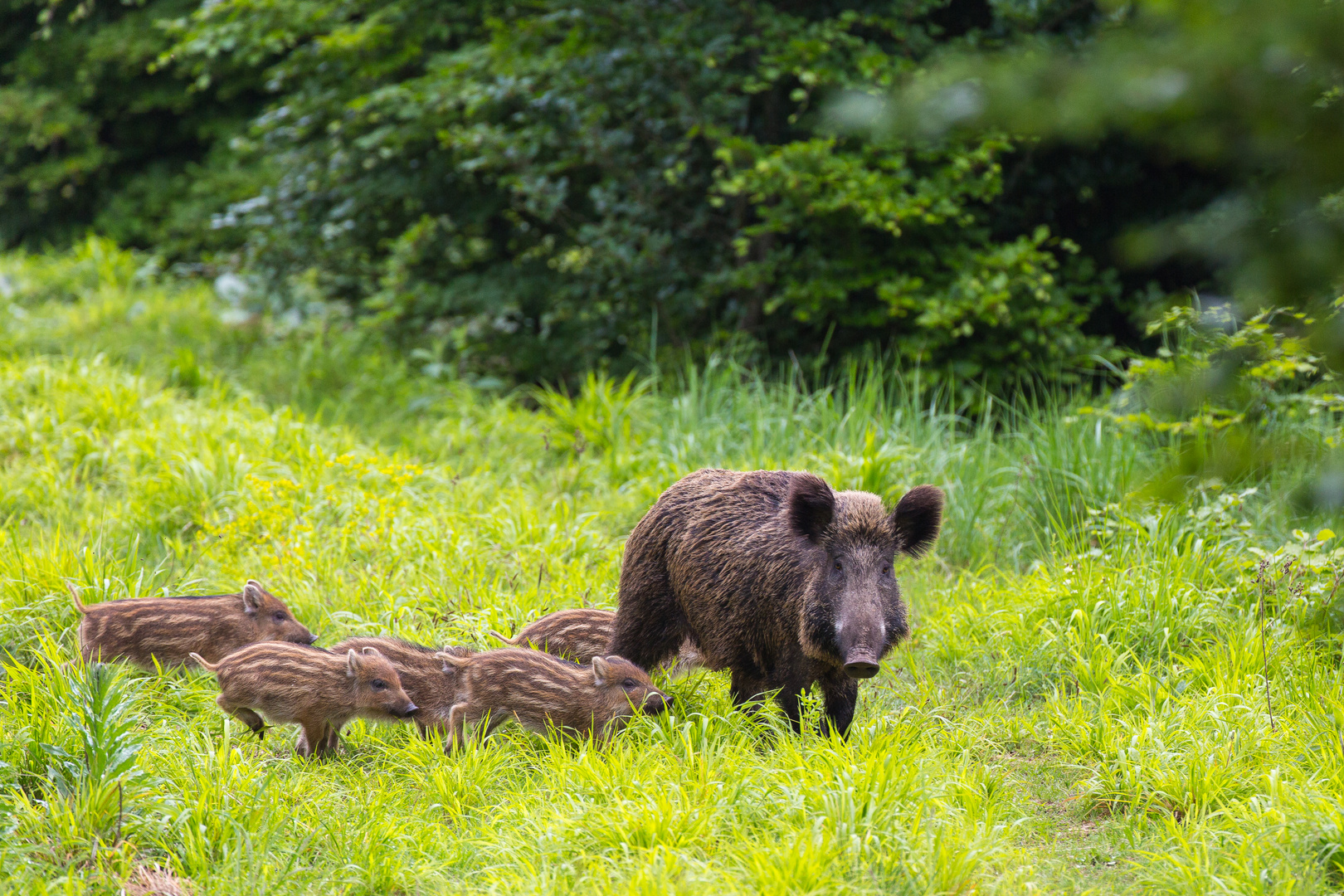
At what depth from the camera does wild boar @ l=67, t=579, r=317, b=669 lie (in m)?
4.43

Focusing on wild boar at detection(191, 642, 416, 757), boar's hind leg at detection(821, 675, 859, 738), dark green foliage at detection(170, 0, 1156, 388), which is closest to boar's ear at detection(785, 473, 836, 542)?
boar's hind leg at detection(821, 675, 859, 738)

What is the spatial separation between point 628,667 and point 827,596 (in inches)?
31.0

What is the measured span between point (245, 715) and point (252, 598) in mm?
592

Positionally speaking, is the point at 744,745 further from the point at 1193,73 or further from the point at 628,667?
the point at 1193,73

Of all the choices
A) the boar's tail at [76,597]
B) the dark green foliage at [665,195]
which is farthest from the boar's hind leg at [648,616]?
the dark green foliage at [665,195]

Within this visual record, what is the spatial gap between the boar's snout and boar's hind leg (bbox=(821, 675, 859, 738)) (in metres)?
0.38

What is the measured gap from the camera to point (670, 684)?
457 cm

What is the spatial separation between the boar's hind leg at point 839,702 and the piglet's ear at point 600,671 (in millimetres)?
742

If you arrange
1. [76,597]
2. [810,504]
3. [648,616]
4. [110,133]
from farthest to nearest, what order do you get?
[110,133] < [76,597] < [648,616] < [810,504]

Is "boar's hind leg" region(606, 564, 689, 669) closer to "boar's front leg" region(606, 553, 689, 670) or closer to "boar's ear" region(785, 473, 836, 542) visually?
"boar's front leg" region(606, 553, 689, 670)

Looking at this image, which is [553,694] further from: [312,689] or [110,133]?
[110,133]

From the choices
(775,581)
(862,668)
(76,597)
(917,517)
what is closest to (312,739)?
(76,597)

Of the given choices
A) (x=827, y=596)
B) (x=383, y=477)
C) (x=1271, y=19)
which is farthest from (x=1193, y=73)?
(x=383, y=477)

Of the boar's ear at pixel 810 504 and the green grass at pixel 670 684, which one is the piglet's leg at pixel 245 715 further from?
the boar's ear at pixel 810 504
